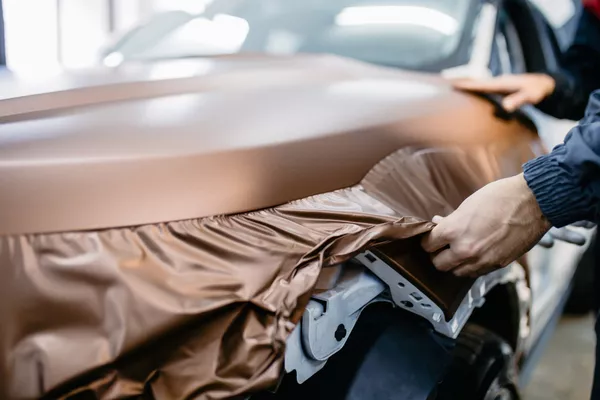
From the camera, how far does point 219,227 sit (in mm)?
858

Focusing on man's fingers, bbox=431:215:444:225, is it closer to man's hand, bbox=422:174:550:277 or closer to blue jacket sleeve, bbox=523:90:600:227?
man's hand, bbox=422:174:550:277

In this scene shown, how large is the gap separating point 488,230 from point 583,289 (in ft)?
7.46

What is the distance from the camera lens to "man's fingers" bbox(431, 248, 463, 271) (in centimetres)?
100

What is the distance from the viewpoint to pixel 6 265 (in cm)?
75

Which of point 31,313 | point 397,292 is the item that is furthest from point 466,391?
point 31,313

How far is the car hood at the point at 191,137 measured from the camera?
818mm

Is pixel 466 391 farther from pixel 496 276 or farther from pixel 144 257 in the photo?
pixel 144 257

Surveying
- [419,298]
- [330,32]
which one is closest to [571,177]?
[419,298]

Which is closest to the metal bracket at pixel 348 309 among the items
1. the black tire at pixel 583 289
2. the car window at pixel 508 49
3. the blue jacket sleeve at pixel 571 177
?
the blue jacket sleeve at pixel 571 177

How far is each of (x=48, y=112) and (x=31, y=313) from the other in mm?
335

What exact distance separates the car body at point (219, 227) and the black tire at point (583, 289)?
186 cm

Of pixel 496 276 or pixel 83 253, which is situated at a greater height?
pixel 83 253

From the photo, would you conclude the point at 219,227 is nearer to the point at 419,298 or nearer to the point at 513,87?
the point at 419,298

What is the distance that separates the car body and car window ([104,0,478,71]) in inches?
15.6
